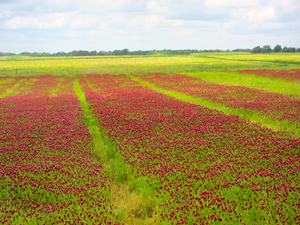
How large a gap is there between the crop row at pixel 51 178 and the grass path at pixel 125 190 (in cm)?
31

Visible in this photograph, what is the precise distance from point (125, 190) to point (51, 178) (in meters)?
2.60

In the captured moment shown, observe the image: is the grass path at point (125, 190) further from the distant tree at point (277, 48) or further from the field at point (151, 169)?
the distant tree at point (277, 48)

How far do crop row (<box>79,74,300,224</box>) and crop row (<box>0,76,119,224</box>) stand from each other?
64.6 inches

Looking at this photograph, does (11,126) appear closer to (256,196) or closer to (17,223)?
(17,223)

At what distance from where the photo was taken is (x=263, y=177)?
864 cm

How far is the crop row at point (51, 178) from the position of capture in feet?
23.4

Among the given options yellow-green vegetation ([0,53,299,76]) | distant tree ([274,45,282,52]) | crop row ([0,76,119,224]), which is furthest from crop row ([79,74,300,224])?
distant tree ([274,45,282,52])

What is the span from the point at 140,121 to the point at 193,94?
508 inches

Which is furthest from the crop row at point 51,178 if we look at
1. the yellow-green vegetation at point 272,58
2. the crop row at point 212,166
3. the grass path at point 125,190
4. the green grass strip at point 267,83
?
the yellow-green vegetation at point 272,58

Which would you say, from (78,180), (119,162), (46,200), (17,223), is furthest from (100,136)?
(17,223)

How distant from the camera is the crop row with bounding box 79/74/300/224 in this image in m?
7.00

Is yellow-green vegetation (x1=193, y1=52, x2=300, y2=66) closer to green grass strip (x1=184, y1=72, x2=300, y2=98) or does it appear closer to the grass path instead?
green grass strip (x1=184, y1=72, x2=300, y2=98)

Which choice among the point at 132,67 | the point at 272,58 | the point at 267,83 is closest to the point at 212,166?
the point at 267,83

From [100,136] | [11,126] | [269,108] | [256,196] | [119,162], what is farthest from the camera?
[269,108]
